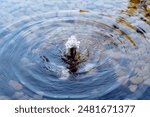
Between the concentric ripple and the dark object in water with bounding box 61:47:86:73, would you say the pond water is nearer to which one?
the concentric ripple

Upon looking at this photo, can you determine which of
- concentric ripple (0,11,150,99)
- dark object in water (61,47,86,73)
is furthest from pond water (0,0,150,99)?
dark object in water (61,47,86,73)

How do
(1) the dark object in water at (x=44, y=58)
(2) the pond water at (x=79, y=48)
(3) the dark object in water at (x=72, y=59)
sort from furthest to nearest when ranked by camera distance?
1. (1) the dark object in water at (x=44, y=58)
2. (3) the dark object in water at (x=72, y=59)
3. (2) the pond water at (x=79, y=48)

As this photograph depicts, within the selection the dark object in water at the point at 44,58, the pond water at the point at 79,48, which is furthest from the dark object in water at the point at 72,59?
the dark object in water at the point at 44,58

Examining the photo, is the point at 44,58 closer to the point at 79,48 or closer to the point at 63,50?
the point at 63,50

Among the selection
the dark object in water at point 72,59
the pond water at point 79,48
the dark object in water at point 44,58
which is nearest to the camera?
the pond water at point 79,48

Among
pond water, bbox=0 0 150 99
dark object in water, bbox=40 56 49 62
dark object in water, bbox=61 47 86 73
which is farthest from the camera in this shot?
dark object in water, bbox=40 56 49 62

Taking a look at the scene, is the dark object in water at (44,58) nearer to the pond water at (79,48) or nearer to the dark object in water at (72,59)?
the pond water at (79,48)

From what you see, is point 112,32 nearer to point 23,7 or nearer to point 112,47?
point 112,47
